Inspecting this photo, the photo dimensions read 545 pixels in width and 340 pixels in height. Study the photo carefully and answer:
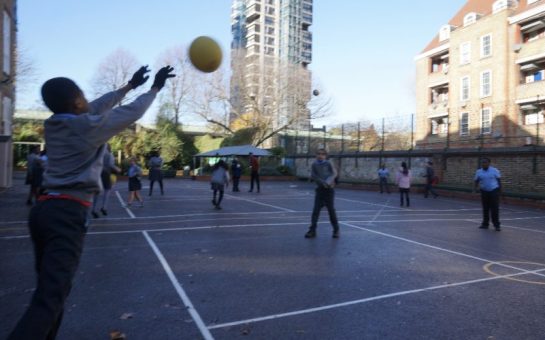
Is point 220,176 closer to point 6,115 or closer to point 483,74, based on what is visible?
point 6,115

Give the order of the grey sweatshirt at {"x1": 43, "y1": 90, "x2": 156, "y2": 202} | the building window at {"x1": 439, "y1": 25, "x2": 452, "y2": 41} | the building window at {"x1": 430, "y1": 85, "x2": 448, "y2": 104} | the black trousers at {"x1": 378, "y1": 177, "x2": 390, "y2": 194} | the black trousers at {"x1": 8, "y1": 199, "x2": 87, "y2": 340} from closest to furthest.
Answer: the black trousers at {"x1": 8, "y1": 199, "x2": 87, "y2": 340}, the grey sweatshirt at {"x1": 43, "y1": 90, "x2": 156, "y2": 202}, the black trousers at {"x1": 378, "y1": 177, "x2": 390, "y2": 194}, the building window at {"x1": 439, "y1": 25, "x2": 452, "y2": 41}, the building window at {"x1": 430, "y1": 85, "x2": 448, "y2": 104}

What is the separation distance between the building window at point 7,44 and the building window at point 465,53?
33141 mm

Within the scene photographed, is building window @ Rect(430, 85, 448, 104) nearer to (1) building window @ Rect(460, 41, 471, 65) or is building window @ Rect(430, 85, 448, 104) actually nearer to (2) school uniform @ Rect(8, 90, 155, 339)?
(1) building window @ Rect(460, 41, 471, 65)

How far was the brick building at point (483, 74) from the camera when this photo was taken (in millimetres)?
25625

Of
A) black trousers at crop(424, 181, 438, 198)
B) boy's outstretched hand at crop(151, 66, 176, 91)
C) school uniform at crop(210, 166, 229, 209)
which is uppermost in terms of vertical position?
boy's outstretched hand at crop(151, 66, 176, 91)

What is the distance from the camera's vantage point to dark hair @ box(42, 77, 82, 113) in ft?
9.48

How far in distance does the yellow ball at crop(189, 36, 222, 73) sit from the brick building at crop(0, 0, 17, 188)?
51.1 ft

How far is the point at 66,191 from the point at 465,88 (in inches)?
1526

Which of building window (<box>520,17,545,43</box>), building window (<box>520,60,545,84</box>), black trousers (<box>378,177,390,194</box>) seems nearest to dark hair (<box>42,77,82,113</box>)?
black trousers (<box>378,177,390,194</box>)

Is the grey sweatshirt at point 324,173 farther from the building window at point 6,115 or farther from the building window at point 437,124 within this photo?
the building window at point 437,124

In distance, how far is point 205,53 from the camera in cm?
462

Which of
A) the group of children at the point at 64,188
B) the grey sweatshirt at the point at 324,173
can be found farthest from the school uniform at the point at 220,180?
the group of children at the point at 64,188

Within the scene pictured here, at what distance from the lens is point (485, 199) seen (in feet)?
35.0

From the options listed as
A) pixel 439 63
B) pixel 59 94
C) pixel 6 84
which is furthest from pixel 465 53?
pixel 59 94
